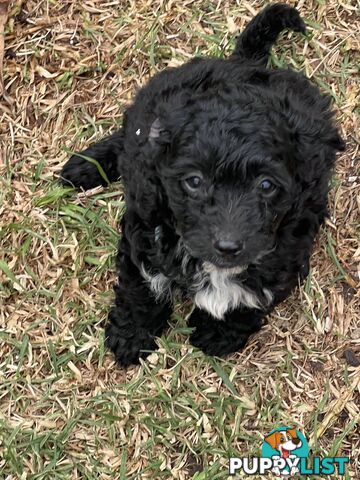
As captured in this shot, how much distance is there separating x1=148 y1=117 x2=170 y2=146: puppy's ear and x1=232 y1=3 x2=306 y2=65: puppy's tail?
1325mm

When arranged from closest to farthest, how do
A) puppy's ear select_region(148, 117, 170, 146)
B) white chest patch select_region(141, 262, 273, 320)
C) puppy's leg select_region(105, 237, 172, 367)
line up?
1. puppy's ear select_region(148, 117, 170, 146)
2. white chest patch select_region(141, 262, 273, 320)
3. puppy's leg select_region(105, 237, 172, 367)

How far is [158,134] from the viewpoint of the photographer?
3205 mm

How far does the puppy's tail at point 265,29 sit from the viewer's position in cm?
428

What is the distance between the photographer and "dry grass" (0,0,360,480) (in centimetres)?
421

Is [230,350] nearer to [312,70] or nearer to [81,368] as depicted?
[81,368]

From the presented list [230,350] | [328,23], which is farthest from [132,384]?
[328,23]

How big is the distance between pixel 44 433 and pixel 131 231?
1380 millimetres

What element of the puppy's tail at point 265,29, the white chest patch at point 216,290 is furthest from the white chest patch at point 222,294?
the puppy's tail at point 265,29

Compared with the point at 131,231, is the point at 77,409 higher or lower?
lower

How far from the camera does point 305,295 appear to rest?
173 inches

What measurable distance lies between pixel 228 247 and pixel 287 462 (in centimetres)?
171

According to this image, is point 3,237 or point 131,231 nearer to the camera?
point 131,231

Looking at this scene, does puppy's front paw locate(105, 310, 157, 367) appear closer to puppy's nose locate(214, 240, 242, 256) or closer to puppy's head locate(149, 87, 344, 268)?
puppy's head locate(149, 87, 344, 268)

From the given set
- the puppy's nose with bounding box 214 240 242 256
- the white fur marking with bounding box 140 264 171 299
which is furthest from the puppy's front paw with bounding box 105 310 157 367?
the puppy's nose with bounding box 214 240 242 256
